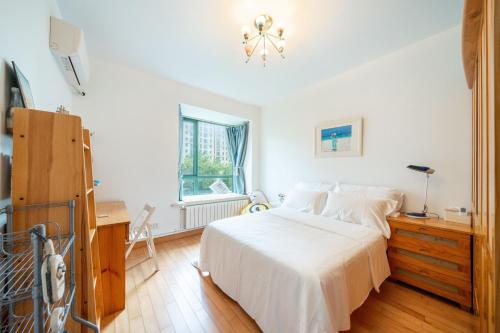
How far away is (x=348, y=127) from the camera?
2.65 meters

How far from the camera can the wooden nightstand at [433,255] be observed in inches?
61.3

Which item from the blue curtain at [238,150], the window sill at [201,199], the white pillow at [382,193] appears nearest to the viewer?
the white pillow at [382,193]

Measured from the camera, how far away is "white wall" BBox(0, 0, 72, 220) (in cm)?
87

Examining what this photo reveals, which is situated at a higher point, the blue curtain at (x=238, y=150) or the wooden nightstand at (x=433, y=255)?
the blue curtain at (x=238, y=150)

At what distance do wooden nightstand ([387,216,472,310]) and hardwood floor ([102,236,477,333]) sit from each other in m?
0.13

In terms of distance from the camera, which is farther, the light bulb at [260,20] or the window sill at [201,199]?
the window sill at [201,199]

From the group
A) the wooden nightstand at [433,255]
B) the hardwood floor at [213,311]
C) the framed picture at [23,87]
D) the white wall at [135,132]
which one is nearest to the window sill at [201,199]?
the white wall at [135,132]

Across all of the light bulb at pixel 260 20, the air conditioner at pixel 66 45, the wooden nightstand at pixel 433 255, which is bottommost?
the wooden nightstand at pixel 433 255

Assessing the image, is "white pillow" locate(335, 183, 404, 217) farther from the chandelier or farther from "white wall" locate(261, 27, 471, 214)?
the chandelier

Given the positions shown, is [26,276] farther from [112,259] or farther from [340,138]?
[340,138]

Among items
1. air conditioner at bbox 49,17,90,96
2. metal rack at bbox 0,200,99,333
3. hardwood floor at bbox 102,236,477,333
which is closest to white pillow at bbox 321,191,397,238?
hardwood floor at bbox 102,236,477,333

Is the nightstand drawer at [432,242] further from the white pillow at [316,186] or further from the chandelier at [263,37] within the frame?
the chandelier at [263,37]

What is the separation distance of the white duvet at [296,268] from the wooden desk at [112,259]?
0.75 m

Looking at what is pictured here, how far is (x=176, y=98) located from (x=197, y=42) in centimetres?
119
